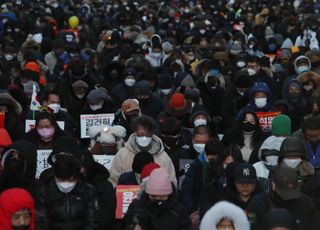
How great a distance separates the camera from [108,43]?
19.4m

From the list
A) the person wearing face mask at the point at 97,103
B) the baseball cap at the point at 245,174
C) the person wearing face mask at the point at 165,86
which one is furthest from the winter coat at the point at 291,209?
the person wearing face mask at the point at 165,86

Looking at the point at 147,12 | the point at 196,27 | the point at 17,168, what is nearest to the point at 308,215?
the point at 17,168

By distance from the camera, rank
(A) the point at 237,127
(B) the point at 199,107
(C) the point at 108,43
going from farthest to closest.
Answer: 1. (C) the point at 108,43
2. (B) the point at 199,107
3. (A) the point at 237,127

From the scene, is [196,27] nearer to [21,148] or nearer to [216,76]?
[216,76]

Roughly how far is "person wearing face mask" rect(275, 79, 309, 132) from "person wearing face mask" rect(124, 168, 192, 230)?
4.41 metres

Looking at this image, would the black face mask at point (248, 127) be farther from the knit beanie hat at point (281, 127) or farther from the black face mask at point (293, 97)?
the black face mask at point (293, 97)

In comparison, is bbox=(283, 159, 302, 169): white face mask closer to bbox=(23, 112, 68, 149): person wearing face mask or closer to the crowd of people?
the crowd of people

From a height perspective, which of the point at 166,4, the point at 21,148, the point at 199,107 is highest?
the point at 166,4

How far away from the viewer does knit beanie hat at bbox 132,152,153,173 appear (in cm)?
934

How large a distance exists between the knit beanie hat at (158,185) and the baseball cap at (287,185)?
89 centimetres

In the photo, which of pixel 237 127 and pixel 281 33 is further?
pixel 281 33

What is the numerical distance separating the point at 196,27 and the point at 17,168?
50.9ft

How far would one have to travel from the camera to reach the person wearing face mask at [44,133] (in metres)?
10.4

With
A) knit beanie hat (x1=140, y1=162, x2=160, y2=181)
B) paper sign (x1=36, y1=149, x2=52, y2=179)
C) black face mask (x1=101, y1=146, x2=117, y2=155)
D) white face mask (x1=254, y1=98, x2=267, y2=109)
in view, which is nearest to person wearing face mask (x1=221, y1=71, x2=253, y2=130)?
white face mask (x1=254, y1=98, x2=267, y2=109)
